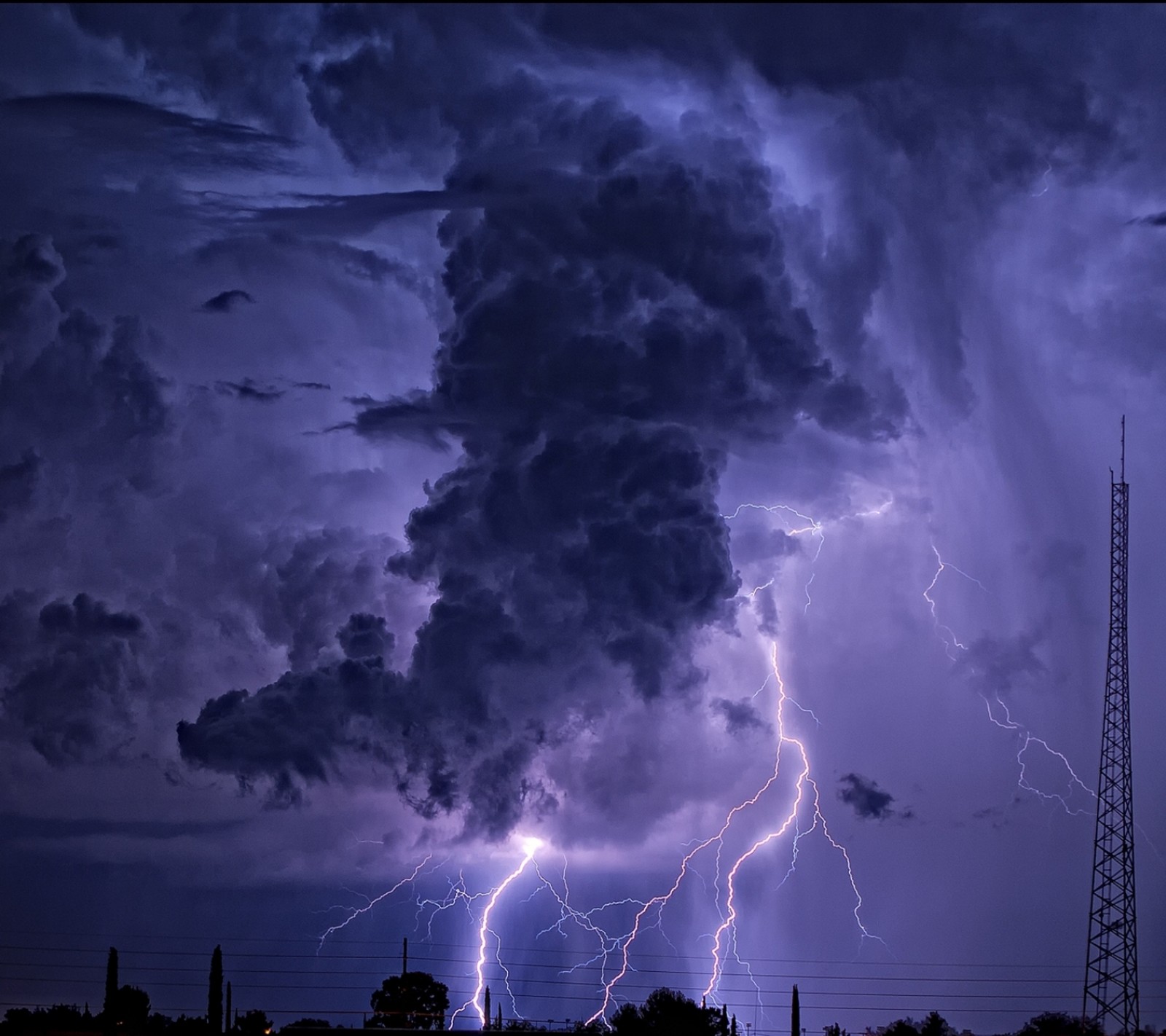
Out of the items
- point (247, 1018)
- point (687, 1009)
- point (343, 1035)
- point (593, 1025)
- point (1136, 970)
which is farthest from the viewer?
point (247, 1018)

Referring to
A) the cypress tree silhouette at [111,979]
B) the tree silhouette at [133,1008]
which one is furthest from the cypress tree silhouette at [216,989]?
the tree silhouette at [133,1008]

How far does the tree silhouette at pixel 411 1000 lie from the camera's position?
122 metres

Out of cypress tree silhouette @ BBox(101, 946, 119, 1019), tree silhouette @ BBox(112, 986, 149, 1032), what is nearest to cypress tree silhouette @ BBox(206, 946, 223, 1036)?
cypress tree silhouette @ BBox(101, 946, 119, 1019)

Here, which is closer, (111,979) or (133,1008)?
(111,979)

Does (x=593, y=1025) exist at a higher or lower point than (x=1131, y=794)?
lower

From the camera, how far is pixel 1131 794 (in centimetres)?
6875

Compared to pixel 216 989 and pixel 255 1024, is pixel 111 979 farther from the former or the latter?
pixel 255 1024

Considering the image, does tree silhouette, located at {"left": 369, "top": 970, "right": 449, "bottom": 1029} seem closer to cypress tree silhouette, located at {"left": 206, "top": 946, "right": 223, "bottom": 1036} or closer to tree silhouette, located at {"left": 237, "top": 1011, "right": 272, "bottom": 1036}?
tree silhouette, located at {"left": 237, "top": 1011, "right": 272, "bottom": 1036}

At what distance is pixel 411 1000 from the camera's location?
407ft

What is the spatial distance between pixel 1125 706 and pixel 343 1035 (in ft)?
134

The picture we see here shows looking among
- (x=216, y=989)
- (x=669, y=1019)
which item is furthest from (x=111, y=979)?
(x=669, y=1019)

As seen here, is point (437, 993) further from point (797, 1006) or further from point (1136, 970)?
point (1136, 970)

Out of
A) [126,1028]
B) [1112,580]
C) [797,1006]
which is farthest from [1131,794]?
[126,1028]

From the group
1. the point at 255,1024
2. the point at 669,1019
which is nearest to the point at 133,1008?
the point at 255,1024
